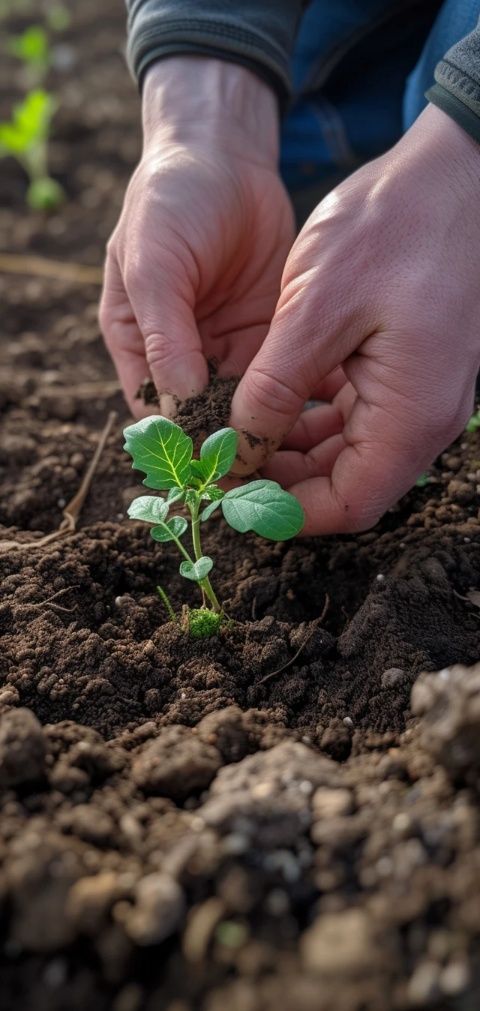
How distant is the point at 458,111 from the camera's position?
1948 mm

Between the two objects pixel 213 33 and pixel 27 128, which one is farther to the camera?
pixel 27 128

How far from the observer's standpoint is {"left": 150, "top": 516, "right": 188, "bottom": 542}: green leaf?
1.97 m

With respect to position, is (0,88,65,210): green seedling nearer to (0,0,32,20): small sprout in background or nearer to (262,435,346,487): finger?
(0,0,32,20): small sprout in background

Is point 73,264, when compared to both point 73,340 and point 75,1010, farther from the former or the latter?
point 75,1010

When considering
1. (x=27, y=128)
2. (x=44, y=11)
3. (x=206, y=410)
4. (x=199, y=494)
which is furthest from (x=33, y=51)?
(x=199, y=494)

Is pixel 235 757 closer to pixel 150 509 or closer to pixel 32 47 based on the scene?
pixel 150 509

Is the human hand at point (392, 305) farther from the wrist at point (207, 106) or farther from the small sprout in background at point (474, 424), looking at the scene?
the wrist at point (207, 106)

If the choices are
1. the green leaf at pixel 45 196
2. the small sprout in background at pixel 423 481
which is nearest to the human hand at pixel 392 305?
the small sprout in background at pixel 423 481

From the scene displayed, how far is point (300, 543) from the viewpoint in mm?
2357

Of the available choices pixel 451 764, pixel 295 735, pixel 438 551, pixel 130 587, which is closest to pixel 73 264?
pixel 130 587

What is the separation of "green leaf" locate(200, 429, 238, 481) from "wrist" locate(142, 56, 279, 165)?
3.75 feet

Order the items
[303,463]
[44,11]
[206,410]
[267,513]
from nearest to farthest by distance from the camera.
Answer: [267,513] < [206,410] < [303,463] < [44,11]

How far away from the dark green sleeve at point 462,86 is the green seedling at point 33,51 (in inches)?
158

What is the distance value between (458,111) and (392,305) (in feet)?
1.58
